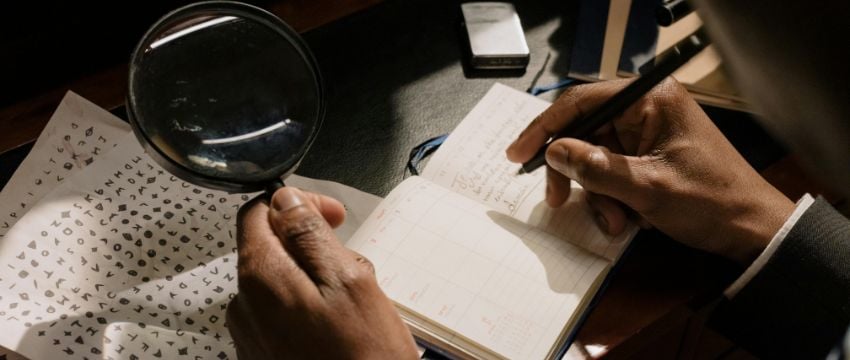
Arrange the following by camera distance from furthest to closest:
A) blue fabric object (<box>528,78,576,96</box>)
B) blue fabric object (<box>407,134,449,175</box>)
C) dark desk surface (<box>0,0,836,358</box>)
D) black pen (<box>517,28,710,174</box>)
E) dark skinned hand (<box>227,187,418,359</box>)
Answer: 1. blue fabric object (<box>528,78,576,96</box>)
2. blue fabric object (<box>407,134,449,175</box>)
3. dark desk surface (<box>0,0,836,358</box>)
4. black pen (<box>517,28,710,174</box>)
5. dark skinned hand (<box>227,187,418,359</box>)

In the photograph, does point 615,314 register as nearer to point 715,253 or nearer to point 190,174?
point 715,253

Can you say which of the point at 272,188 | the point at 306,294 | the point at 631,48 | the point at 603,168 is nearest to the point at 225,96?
the point at 272,188

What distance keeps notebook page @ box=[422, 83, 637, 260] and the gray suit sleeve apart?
18 cm

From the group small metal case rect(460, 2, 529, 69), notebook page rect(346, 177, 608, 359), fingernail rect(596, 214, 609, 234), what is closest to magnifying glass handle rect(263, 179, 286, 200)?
notebook page rect(346, 177, 608, 359)

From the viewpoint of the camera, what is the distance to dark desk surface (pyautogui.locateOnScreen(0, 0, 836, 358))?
996 millimetres

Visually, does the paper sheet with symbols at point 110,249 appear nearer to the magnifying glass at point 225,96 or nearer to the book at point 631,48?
the magnifying glass at point 225,96

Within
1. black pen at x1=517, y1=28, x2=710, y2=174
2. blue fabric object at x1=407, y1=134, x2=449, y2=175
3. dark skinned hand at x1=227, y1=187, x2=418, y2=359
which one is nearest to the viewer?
dark skinned hand at x1=227, y1=187, x2=418, y2=359

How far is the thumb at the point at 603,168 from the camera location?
0.97m

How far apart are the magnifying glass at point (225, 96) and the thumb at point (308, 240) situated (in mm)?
46

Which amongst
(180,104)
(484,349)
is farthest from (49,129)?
(484,349)

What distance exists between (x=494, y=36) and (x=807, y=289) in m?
0.63

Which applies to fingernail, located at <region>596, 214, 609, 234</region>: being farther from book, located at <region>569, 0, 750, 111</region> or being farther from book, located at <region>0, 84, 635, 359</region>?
book, located at <region>569, 0, 750, 111</region>

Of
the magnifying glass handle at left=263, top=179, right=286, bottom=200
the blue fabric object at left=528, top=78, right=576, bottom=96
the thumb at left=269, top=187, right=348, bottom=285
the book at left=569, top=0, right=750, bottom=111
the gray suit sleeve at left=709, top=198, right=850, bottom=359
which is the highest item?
the magnifying glass handle at left=263, top=179, right=286, bottom=200

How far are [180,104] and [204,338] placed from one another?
0.30 metres
